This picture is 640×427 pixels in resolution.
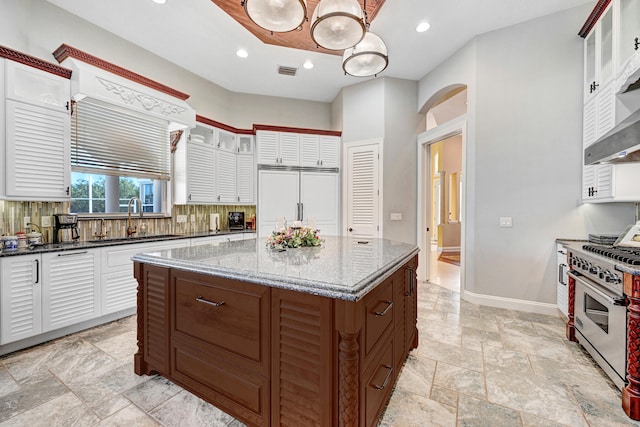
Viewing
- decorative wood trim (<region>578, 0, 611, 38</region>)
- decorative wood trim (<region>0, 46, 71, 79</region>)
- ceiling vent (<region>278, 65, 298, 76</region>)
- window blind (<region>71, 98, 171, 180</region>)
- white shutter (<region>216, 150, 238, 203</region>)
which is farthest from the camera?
white shutter (<region>216, 150, 238, 203</region>)

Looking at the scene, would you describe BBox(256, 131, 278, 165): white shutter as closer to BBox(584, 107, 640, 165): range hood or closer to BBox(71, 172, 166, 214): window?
BBox(71, 172, 166, 214): window

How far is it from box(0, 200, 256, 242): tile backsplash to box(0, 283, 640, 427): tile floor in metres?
1.18

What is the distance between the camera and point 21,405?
172 centimetres

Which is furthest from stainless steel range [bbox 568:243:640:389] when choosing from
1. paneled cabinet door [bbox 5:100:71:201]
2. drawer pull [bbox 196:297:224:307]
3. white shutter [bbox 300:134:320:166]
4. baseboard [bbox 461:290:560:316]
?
paneled cabinet door [bbox 5:100:71:201]

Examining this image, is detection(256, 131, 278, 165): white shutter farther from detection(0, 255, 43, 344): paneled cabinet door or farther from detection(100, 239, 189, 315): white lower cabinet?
detection(0, 255, 43, 344): paneled cabinet door

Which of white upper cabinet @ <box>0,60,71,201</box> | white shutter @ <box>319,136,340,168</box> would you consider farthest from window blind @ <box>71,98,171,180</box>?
white shutter @ <box>319,136,340,168</box>

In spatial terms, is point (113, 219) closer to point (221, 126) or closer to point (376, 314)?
point (221, 126)

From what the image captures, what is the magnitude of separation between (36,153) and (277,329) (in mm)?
2981

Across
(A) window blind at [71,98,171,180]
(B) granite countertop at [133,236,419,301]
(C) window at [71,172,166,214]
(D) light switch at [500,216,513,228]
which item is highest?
(A) window blind at [71,98,171,180]

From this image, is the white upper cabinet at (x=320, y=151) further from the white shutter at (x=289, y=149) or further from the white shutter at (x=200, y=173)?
the white shutter at (x=200, y=173)

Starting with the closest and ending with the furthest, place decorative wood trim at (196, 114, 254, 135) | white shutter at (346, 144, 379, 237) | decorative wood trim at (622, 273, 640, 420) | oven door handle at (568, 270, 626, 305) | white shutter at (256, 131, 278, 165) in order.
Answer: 1. decorative wood trim at (622, 273, 640, 420)
2. oven door handle at (568, 270, 626, 305)
3. decorative wood trim at (196, 114, 254, 135)
4. white shutter at (346, 144, 379, 237)
5. white shutter at (256, 131, 278, 165)

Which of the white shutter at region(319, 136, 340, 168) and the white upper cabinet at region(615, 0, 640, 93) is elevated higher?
the white upper cabinet at region(615, 0, 640, 93)

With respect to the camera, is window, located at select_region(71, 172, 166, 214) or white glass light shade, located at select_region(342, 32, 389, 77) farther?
window, located at select_region(71, 172, 166, 214)

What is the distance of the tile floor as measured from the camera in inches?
63.5
